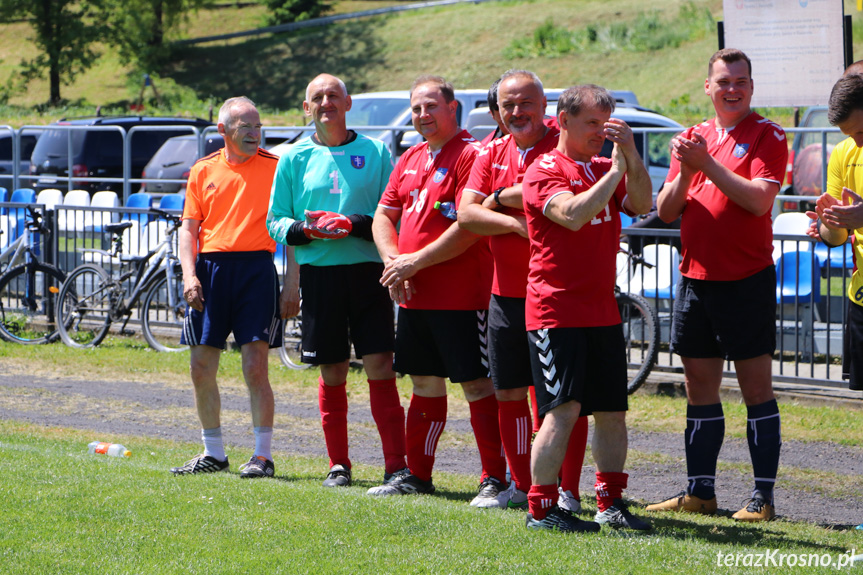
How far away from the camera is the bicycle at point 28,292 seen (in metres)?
12.3

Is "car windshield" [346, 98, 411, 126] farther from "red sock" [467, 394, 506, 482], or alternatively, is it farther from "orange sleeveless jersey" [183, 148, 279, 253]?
"red sock" [467, 394, 506, 482]

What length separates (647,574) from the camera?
4.29m

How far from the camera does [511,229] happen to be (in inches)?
206

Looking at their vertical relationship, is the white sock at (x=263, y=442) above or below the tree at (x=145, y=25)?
below

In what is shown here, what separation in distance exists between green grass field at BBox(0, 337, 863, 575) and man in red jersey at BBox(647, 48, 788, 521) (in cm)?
41

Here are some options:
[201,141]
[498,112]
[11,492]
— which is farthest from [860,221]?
[201,141]

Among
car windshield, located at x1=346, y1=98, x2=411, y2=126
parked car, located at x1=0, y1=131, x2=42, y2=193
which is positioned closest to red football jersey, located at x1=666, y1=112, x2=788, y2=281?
car windshield, located at x1=346, y1=98, x2=411, y2=126

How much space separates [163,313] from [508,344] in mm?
7411

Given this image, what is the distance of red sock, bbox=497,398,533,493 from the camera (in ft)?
18.0

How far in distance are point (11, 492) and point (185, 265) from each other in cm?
162

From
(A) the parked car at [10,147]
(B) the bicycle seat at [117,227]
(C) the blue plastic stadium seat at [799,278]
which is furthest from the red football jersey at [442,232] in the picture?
(A) the parked car at [10,147]

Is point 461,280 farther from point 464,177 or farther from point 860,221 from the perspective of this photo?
point 860,221

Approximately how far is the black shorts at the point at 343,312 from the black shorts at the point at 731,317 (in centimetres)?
168

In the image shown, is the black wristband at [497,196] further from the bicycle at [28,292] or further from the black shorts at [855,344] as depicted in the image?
the bicycle at [28,292]
